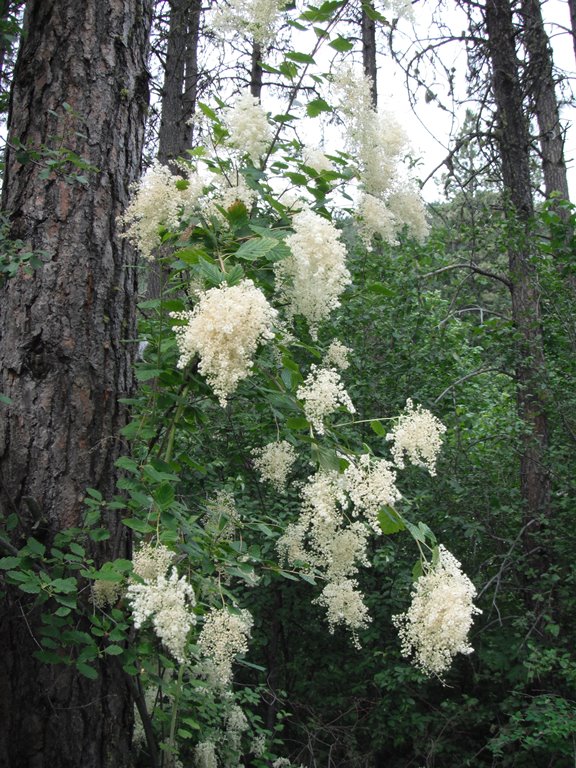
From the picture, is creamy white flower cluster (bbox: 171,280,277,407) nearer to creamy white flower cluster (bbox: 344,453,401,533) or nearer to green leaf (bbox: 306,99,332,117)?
creamy white flower cluster (bbox: 344,453,401,533)

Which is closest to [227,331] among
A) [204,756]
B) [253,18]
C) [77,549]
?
[77,549]

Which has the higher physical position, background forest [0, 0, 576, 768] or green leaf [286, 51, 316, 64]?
green leaf [286, 51, 316, 64]

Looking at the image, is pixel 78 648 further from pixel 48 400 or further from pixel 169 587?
pixel 48 400

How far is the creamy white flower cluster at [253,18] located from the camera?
7.91ft

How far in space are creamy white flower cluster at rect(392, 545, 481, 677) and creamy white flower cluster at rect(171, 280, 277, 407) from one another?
2.67 ft

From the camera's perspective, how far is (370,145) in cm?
272

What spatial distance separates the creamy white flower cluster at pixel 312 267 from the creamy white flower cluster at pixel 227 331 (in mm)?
371

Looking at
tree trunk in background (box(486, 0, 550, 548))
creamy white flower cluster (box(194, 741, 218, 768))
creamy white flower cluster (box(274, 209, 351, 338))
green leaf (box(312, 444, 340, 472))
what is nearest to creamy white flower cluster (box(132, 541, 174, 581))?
green leaf (box(312, 444, 340, 472))

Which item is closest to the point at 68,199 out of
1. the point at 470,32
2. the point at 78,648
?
the point at 78,648

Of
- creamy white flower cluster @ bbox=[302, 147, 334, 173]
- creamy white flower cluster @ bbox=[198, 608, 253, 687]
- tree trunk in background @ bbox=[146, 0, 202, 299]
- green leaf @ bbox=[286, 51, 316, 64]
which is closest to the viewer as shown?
creamy white flower cluster @ bbox=[198, 608, 253, 687]

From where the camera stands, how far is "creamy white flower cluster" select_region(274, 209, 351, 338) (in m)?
2.15

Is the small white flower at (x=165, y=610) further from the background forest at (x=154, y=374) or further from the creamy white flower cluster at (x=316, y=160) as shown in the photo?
the creamy white flower cluster at (x=316, y=160)

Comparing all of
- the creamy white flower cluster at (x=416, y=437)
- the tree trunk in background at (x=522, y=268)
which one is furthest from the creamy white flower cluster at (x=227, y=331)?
the tree trunk in background at (x=522, y=268)

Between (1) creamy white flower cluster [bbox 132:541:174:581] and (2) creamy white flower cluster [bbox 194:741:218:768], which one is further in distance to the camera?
(2) creamy white flower cluster [bbox 194:741:218:768]
